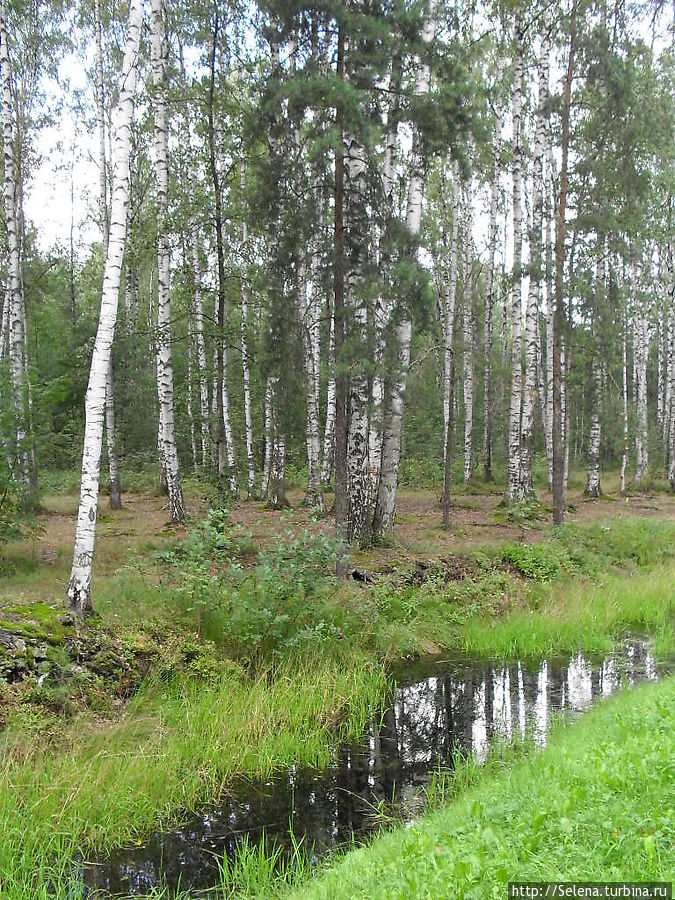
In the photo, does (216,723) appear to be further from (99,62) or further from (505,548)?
(99,62)

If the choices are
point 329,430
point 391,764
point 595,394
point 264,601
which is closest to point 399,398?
point 264,601

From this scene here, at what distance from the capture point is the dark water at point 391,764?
15.1 ft

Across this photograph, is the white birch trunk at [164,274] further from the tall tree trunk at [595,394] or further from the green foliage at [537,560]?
the tall tree trunk at [595,394]

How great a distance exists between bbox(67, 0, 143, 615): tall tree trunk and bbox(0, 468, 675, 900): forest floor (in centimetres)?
58

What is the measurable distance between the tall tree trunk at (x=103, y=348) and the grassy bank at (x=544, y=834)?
4.74m

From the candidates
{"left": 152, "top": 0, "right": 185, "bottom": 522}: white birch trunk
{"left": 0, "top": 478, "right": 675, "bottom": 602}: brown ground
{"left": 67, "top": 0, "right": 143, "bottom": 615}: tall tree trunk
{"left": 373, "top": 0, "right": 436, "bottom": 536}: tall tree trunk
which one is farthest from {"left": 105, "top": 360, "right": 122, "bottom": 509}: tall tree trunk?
{"left": 67, "top": 0, "right": 143, "bottom": 615}: tall tree trunk

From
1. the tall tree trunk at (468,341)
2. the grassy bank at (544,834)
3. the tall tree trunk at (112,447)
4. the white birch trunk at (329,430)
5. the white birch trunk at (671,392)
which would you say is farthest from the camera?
the white birch trunk at (671,392)

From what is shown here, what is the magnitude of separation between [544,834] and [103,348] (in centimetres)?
672

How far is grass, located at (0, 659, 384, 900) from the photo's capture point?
14.8 ft

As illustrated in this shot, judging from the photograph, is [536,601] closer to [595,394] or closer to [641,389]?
[595,394]

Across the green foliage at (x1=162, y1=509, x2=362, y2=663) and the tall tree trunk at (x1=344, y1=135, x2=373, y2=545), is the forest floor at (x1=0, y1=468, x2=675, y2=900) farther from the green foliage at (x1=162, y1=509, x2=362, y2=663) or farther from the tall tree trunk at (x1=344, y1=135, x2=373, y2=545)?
the tall tree trunk at (x1=344, y1=135, x2=373, y2=545)

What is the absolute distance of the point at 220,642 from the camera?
26.2 feet

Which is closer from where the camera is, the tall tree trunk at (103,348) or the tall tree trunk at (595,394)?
the tall tree trunk at (103,348)

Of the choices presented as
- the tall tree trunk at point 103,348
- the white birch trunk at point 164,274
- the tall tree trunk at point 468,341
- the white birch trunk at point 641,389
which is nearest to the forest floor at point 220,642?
the tall tree trunk at point 103,348
